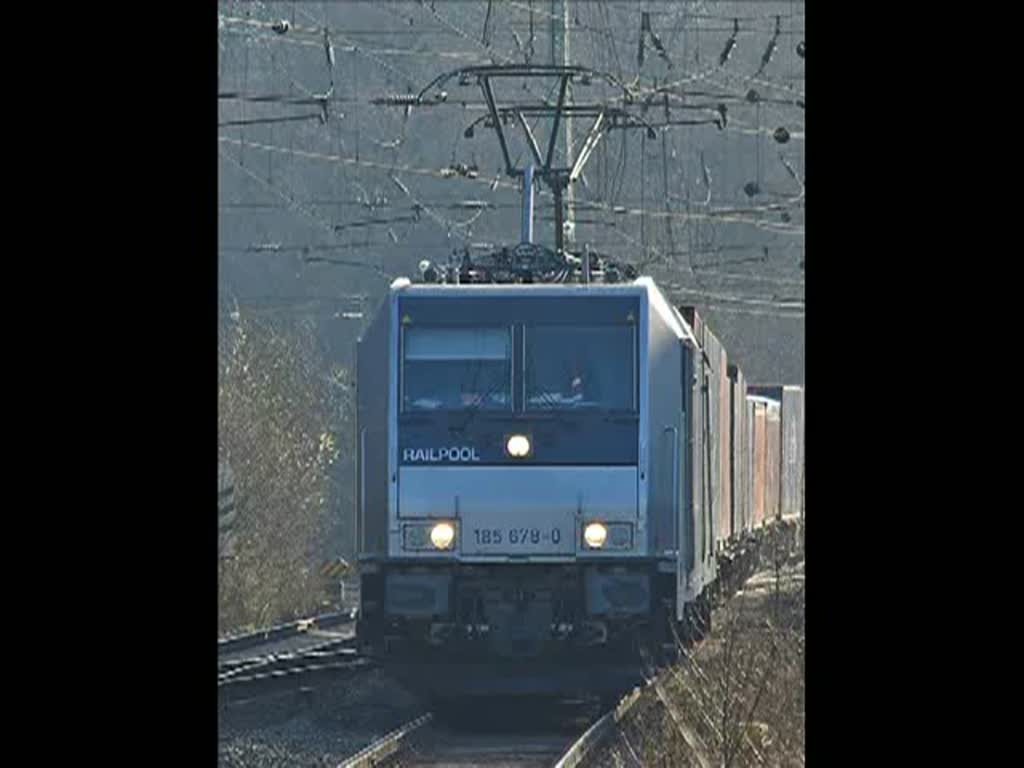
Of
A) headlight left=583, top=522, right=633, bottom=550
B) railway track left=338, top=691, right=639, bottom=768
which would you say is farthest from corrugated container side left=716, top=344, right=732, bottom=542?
headlight left=583, top=522, right=633, bottom=550

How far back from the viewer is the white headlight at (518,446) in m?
13.8

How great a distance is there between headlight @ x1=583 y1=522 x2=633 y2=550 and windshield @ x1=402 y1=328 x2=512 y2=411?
0.83m

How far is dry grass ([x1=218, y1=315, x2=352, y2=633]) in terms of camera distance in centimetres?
2772

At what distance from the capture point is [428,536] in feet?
45.2

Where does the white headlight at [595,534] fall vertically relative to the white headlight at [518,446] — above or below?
below

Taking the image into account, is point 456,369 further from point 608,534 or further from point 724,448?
point 724,448

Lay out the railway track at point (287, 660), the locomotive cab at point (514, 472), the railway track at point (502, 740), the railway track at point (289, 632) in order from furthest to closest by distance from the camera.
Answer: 1. the railway track at point (289, 632)
2. the railway track at point (287, 660)
3. the locomotive cab at point (514, 472)
4. the railway track at point (502, 740)

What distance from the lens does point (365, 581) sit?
1401 centimetres

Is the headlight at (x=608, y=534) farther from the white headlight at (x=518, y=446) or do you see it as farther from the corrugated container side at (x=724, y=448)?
the corrugated container side at (x=724, y=448)

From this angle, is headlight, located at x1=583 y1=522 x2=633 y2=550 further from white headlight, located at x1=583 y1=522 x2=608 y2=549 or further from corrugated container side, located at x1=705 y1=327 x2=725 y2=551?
corrugated container side, located at x1=705 y1=327 x2=725 y2=551

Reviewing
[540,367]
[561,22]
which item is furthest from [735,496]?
[540,367]

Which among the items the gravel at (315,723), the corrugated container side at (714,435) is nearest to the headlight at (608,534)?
the gravel at (315,723)

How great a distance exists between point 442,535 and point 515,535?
0.41 m
